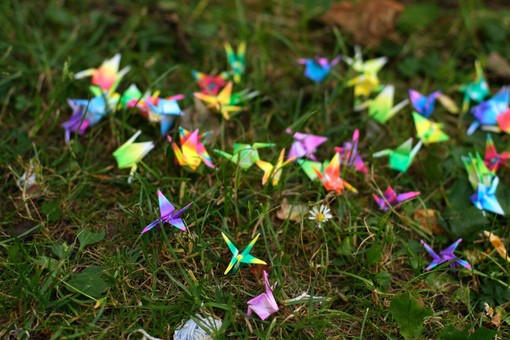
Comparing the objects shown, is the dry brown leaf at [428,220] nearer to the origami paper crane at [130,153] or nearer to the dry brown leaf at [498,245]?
the dry brown leaf at [498,245]

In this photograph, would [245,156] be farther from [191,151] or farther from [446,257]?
[446,257]

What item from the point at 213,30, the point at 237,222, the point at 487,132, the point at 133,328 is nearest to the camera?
the point at 133,328

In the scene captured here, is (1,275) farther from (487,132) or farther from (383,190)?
(487,132)

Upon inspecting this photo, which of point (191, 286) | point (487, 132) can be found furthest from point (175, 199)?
point (487, 132)

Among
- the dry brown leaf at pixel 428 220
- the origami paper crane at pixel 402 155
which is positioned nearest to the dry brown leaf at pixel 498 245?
the dry brown leaf at pixel 428 220

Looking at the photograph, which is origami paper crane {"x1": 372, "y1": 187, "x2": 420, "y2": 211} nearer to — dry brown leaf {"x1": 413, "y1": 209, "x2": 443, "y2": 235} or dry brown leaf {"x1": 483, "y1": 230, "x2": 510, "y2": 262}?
dry brown leaf {"x1": 413, "y1": 209, "x2": 443, "y2": 235}

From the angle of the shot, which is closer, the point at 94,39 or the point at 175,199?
the point at 175,199

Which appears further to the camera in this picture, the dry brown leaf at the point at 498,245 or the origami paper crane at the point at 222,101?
the origami paper crane at the point at 222,101
